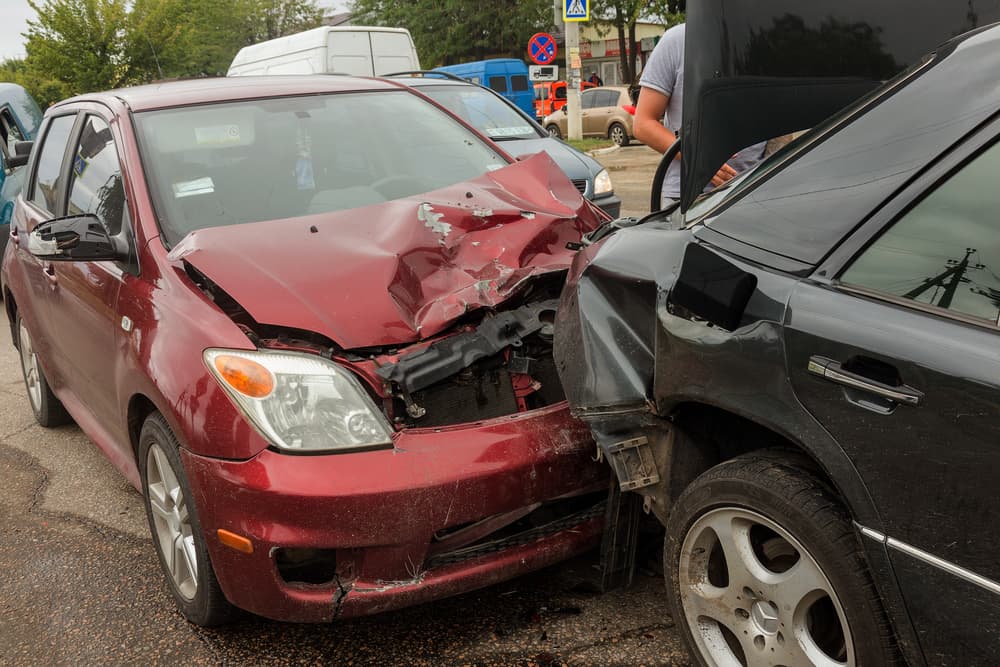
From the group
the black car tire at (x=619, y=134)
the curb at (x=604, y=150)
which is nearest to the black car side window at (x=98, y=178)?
the curb at (x=604, y=150)

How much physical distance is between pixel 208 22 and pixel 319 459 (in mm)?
56375

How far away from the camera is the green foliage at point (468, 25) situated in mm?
41750

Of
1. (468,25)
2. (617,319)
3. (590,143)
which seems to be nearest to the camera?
(617,319)

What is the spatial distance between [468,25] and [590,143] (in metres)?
21.1

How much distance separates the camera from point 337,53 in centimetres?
1416

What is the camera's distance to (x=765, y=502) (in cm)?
202

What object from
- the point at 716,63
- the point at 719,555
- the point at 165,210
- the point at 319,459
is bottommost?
the point at 719,555

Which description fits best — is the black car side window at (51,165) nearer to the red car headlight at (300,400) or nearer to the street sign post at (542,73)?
the red car headlight at (300,400)

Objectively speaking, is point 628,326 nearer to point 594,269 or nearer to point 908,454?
point 594,269

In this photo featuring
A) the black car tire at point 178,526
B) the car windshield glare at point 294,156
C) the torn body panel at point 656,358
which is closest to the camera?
the torn body panel at point 656,358

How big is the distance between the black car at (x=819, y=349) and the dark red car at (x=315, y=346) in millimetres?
331

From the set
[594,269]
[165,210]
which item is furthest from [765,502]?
[165,210]

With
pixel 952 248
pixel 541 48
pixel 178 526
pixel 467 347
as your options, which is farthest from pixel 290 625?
pixel 541 48

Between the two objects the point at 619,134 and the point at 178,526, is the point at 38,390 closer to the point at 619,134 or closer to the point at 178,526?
the point at 178,526
